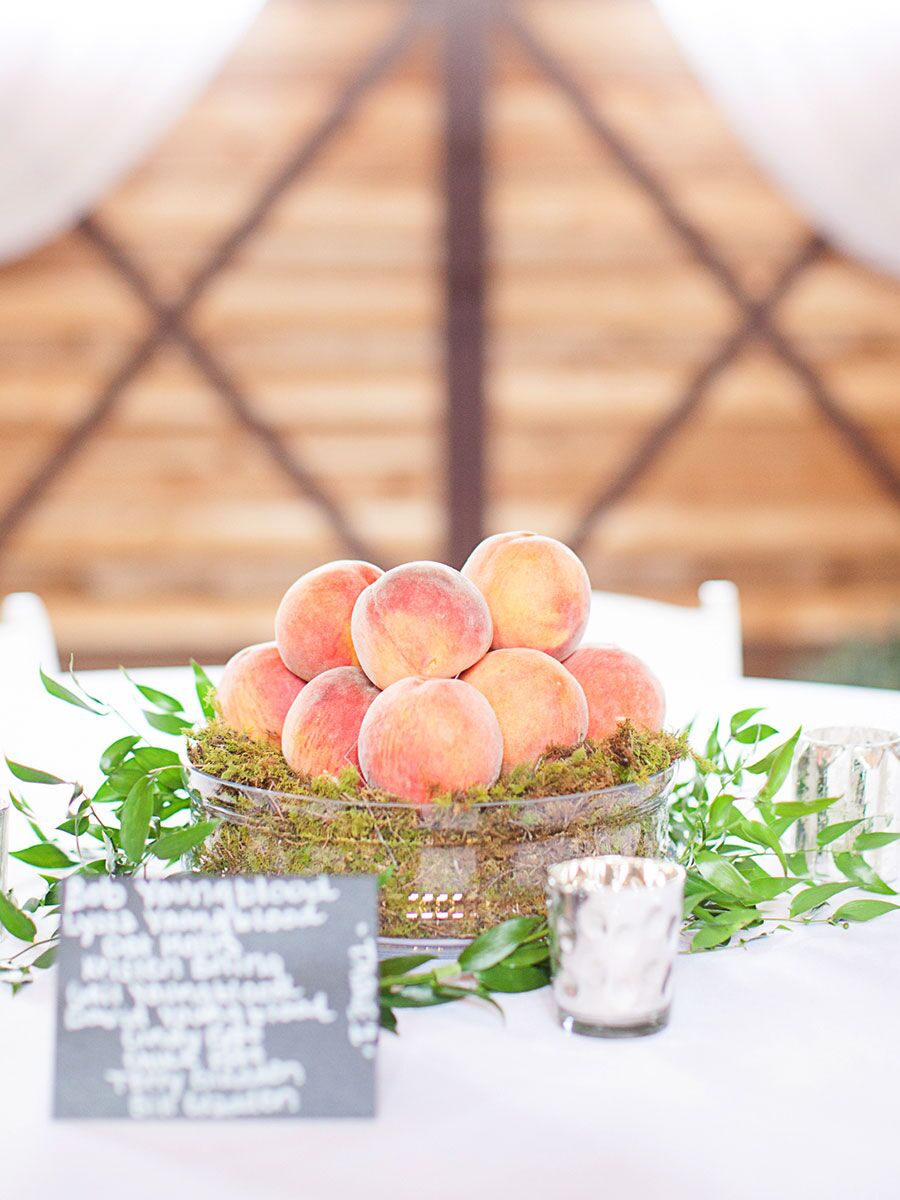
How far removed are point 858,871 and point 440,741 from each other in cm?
33

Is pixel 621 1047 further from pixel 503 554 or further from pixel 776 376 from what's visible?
pixel 776 376

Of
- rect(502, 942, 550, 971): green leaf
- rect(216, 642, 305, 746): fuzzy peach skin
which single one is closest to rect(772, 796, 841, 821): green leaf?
rect(502, 942, 550, 971): green leaf

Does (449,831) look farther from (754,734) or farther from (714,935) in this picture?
(754,734)

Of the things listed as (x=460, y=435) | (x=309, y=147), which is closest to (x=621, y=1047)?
(x=460, y=435)

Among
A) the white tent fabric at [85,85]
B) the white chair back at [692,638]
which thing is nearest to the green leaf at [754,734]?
the white chair back at [692,638]

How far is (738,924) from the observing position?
2.72ft

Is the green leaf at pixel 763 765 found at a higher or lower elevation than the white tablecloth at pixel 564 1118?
higher

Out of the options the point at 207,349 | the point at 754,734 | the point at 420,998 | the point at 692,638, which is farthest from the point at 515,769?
the point at 207,349

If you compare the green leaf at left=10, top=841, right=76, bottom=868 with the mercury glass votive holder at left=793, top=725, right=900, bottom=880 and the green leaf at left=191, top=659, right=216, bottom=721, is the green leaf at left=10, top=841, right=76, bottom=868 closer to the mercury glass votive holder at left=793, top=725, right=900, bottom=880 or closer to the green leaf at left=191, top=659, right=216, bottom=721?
the green leaf at left=191, top=659, right=216, bottom=721

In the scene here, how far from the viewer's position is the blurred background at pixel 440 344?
3.97 metres

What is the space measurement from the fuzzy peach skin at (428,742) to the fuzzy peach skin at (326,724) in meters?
0.03

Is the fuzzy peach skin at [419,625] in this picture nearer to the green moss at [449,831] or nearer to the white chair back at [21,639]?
the green moss at [449,831]

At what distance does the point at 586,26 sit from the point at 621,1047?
151 inches

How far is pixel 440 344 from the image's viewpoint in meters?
4.04
